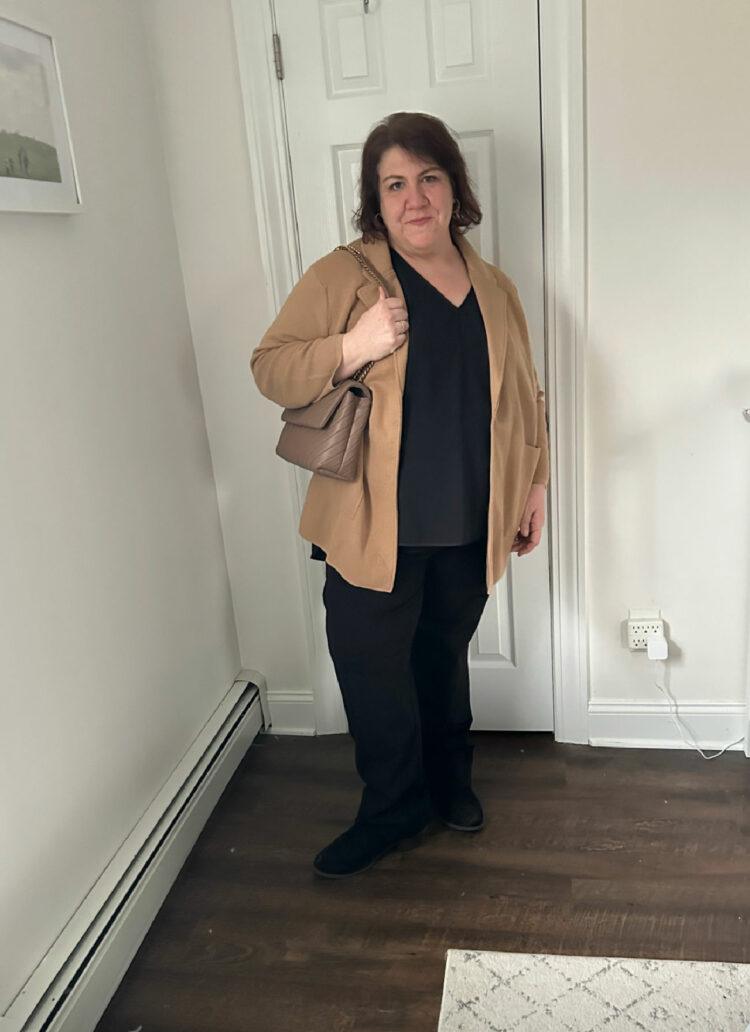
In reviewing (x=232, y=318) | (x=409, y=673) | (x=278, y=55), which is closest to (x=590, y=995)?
(x=409, y=673)

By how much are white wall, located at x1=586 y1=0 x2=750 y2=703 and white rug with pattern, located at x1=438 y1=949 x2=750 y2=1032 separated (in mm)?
752

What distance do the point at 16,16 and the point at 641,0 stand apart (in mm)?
1173

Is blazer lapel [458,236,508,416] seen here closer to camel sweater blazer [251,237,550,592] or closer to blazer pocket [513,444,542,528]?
camel sweater blazer [251,237,550,592]

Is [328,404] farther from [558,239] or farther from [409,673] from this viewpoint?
[558,239]

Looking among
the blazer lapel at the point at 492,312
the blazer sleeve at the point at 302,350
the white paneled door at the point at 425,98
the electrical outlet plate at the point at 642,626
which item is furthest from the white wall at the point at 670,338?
the blazer sleeve at the point at 302,350

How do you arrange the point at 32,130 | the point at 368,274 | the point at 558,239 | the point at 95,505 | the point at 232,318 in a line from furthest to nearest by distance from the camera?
the point at 232,318 → the point at 558,239 → the point at 95,505 → the point at 368,274 → the point at 32,130

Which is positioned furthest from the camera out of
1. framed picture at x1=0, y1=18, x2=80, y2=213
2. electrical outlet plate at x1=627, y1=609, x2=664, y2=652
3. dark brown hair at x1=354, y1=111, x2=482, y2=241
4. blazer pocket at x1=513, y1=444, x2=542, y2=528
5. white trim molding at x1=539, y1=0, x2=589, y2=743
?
electrical outlet plate at x1=627, y1=609, x2=664, y2=652

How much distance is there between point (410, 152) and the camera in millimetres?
1484

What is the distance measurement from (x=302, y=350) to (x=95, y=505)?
19.8 inches

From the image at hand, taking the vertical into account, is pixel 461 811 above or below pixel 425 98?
below

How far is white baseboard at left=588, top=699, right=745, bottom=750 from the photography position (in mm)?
2119

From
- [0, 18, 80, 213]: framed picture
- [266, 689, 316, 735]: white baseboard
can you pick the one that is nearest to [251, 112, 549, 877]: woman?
[0, 18, 80, 213]: framed picture

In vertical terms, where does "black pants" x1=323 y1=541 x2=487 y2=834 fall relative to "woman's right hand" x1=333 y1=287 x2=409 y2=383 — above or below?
below

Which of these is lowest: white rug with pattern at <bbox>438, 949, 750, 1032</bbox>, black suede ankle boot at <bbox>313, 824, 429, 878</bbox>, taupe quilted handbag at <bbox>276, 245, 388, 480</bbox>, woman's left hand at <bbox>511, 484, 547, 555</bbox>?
white rug with pattern at <bbox>438, 949, 750, 1032</bbox>
